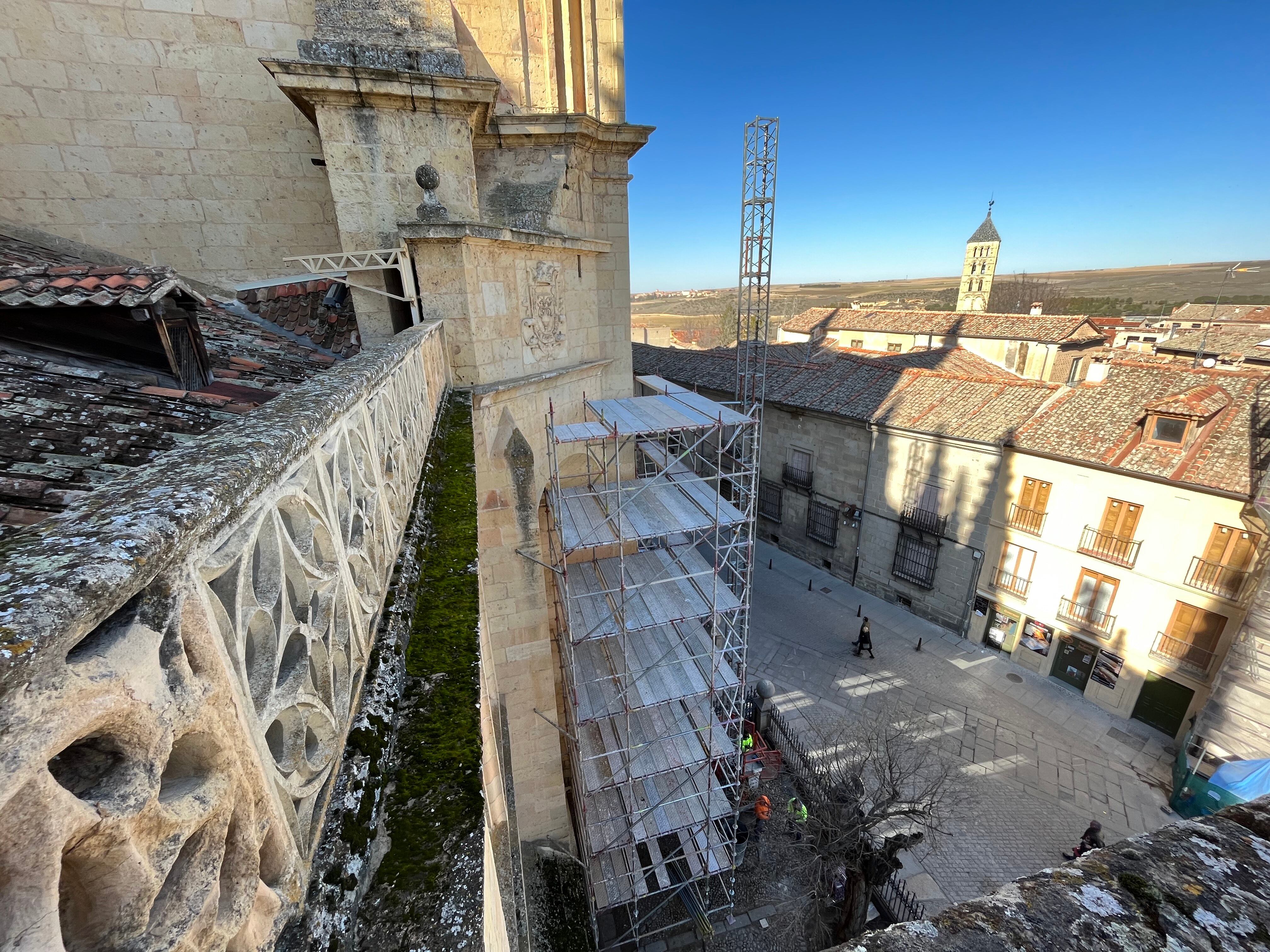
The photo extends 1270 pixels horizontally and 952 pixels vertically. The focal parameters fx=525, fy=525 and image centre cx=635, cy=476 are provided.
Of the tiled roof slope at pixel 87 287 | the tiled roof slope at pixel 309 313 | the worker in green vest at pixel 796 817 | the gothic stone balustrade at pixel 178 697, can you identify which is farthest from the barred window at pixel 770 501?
the gothic stone balustrade at pixel 178 697

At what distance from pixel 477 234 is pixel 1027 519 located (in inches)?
530

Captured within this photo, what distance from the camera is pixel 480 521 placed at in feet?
22.2

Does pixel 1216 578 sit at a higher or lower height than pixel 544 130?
lower

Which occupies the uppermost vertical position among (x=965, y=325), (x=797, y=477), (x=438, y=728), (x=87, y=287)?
(x=87, y=287)

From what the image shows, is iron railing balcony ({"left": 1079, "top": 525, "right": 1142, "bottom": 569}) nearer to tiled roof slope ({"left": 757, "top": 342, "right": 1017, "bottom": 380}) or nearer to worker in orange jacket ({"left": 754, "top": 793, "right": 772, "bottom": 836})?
tiled roof slope ({"left": 757, "top": 342, "right": 1017, "bottom": 380})

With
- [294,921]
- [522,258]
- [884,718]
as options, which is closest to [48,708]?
[294,921]

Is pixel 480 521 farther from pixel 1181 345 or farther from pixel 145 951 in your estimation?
pixel 1181 345

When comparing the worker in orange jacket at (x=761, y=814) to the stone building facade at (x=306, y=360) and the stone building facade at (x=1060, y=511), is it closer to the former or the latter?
the stone building facade at (x=306, y=360)

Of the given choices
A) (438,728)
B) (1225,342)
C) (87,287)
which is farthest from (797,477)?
(1225,342)

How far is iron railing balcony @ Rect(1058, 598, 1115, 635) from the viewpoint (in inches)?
449

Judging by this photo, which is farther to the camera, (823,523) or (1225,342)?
(1225,342)

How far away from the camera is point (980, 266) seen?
4981 cm

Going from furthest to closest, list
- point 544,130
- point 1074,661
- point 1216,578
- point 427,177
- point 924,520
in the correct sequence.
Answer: point 924,520
point 1074,661
point 1216,578
point 544,130
point 427,177

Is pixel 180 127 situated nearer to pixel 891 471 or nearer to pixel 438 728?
pixel 438 728
